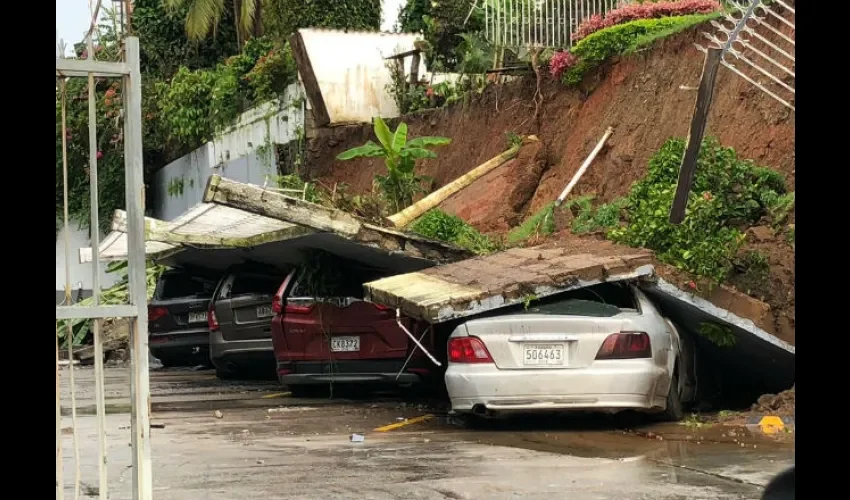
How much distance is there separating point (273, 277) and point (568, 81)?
5439 mm

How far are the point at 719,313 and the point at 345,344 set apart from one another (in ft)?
13.9

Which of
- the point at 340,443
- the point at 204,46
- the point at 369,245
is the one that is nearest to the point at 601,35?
the point at 369,245

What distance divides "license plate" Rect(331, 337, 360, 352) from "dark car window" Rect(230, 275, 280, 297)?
9.39 feet

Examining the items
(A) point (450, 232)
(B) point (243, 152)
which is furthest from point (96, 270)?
(B) point (243, 152)

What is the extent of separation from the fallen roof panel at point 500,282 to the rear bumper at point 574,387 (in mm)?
601

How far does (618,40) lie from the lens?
17469 millimetres

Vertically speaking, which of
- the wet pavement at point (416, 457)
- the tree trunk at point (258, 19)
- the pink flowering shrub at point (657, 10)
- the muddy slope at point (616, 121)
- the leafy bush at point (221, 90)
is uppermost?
the tree trunk at point (258, 19)

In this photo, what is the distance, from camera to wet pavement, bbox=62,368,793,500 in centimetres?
810

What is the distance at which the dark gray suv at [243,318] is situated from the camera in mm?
15852

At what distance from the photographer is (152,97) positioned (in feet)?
107

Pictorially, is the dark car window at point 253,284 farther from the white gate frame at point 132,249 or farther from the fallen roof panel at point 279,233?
the white gate frame at point 132,249

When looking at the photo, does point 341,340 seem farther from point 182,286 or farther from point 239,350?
point 182,286

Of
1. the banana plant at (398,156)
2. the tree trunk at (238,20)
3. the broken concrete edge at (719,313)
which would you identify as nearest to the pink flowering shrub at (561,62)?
the banana plant at (398,156)

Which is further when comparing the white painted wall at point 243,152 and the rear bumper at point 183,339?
the white painted wall at point 243,152
